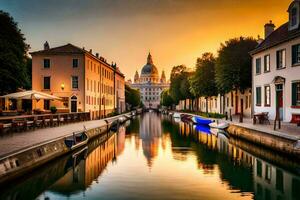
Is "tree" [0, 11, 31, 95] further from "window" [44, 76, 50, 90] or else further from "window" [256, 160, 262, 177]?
"window" [256, 160, 262, 177]

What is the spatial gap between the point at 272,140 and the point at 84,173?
11638 mm

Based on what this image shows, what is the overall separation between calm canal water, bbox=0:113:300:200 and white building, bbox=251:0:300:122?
8.23 meters

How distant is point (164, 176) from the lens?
17.2 m

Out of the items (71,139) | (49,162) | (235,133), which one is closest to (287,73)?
(235,133)

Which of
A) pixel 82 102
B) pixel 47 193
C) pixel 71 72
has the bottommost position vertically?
pixel 47 193

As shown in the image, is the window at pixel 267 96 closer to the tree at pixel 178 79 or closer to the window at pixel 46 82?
the window at pixel 46 82

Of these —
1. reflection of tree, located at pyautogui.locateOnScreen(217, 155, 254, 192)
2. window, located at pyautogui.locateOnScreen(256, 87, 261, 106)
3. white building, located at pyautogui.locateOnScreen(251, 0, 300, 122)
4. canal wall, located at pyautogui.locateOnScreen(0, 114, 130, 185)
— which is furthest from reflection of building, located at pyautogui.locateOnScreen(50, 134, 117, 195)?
window, located at pyautogui.locateOnScreen(256, 87, 261, 106)

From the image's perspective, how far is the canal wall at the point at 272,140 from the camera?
19.4 m

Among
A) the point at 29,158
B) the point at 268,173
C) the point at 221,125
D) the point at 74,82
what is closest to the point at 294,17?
the point at 221,125

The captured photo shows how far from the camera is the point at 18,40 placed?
3516cm

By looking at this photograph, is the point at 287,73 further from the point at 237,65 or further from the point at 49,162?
the point at 49,162

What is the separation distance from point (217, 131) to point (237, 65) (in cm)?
1001

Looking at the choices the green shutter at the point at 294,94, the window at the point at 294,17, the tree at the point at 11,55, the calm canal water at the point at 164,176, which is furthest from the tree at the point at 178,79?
the calm canal water at the point at 164,176

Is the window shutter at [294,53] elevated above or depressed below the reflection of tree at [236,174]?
above
